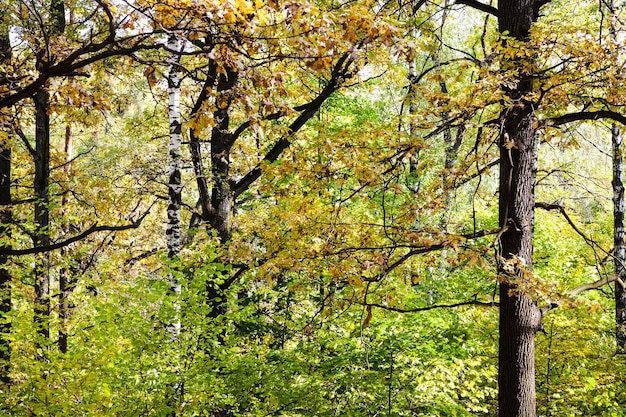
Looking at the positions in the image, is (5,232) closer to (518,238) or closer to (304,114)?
(304,114)

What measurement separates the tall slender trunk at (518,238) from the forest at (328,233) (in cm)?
2

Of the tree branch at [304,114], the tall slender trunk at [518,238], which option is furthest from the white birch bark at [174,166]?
the tall slender trunk at [518,238]

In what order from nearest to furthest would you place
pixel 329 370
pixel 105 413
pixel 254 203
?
1. pixel 105 413
2. pixel 329 370
3. pixel 254 203

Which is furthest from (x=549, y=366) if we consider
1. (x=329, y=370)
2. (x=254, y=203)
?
(x=254, y=203)

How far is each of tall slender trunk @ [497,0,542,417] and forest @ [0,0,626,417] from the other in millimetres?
23

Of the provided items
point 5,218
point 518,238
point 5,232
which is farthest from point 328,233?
point 5,218

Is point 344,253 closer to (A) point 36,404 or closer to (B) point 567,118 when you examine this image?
(B) point 567,118

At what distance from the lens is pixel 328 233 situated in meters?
6.68

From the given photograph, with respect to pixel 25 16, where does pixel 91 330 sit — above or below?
below

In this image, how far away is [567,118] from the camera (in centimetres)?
548

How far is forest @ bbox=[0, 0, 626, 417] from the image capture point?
169 inches

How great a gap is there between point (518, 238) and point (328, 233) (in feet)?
Answer: 7.40

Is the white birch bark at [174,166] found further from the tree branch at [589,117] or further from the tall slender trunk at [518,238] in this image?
the tree branch at [589,117]

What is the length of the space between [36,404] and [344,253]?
3900mm
